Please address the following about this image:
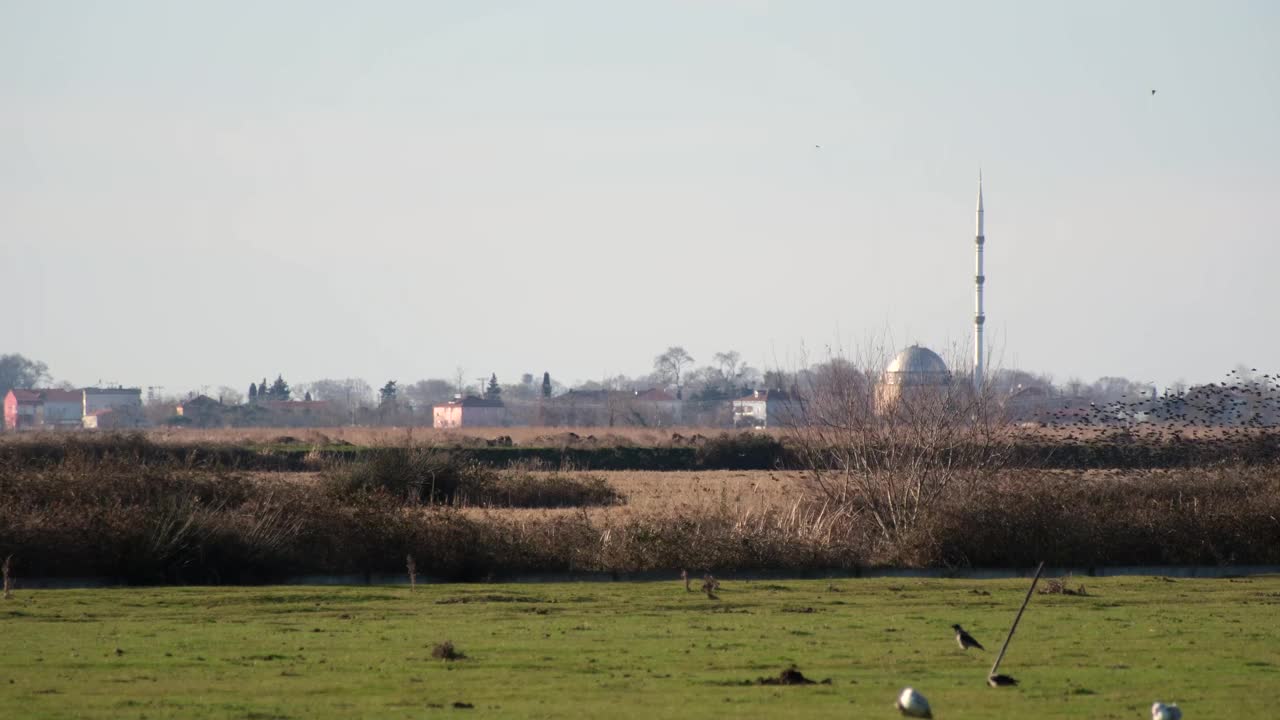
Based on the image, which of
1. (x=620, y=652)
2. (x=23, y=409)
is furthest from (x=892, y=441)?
(x=23, y=409)

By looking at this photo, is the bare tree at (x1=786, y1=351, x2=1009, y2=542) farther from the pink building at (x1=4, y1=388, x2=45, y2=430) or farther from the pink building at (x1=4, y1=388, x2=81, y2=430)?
the pink building at (x1=4, y1=388, x2=45, y2=430)

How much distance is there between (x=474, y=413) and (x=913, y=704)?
152 meters

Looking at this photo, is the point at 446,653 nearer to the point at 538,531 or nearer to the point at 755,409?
the point at 538,531

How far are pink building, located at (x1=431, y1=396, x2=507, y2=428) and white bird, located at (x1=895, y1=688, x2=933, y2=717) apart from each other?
490 ft

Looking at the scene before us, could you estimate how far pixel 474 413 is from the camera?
162 metres

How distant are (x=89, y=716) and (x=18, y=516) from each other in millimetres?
15858

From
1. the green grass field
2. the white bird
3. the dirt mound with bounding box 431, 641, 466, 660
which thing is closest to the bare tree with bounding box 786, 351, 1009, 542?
the green grass field

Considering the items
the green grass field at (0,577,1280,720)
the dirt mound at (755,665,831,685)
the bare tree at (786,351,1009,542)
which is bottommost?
the green grass field at (0,577,1280,720)

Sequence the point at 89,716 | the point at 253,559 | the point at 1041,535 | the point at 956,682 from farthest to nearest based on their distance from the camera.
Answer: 1. the point at 1041,535
2. the point at 253,559
3. the point at 956,682
4. the point at 89,716

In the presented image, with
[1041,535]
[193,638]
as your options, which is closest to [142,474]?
[193,638]

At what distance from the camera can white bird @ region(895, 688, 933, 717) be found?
10820 millimetres

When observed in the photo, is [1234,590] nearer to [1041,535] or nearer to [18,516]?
[1041,535]

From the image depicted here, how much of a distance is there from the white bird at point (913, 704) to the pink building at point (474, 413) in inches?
5875

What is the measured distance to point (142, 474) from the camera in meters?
29.7
